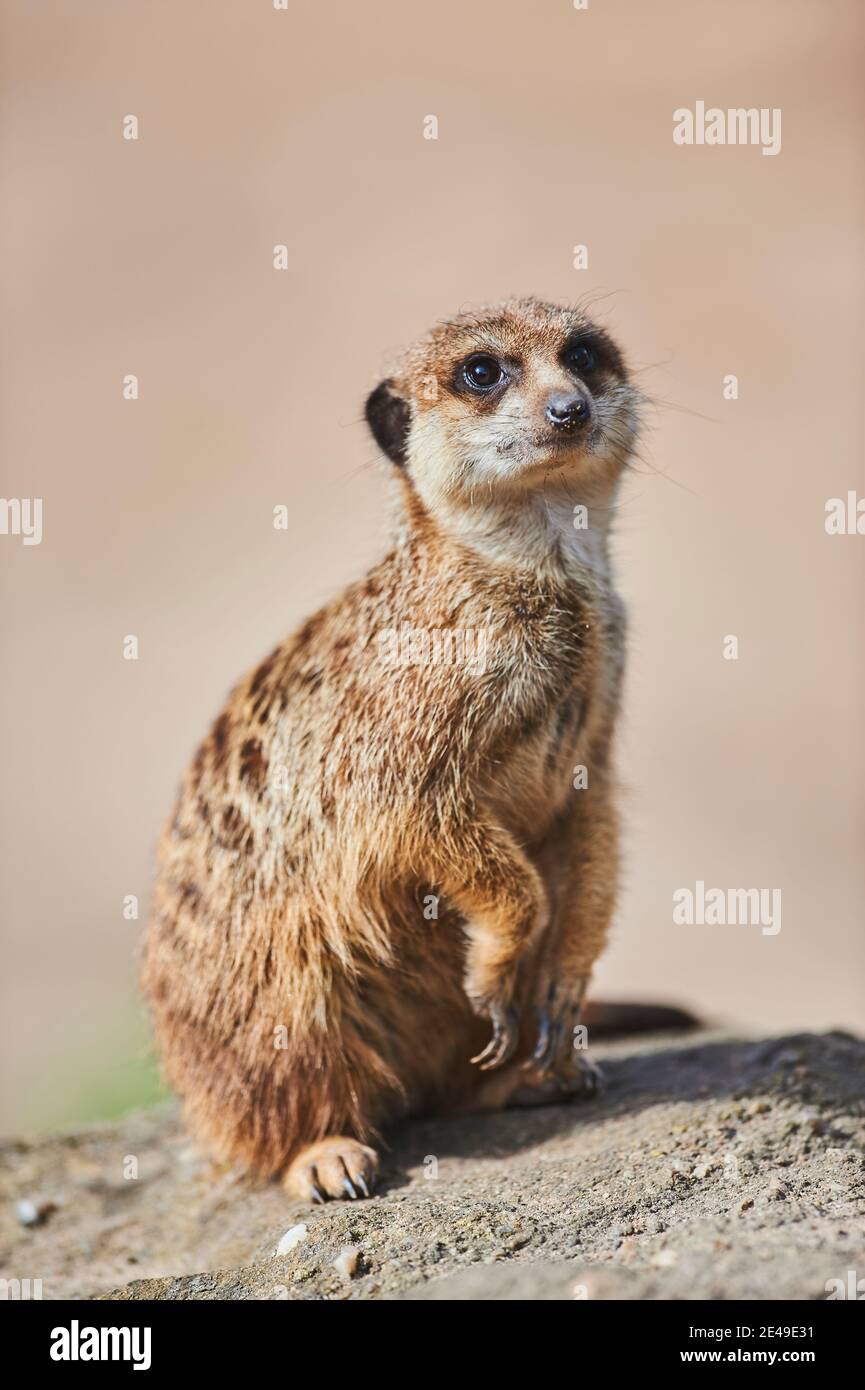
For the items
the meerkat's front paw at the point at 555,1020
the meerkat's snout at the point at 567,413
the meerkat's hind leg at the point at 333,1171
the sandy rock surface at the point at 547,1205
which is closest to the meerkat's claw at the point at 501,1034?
the meerkat's front paw at the point at 555,1020

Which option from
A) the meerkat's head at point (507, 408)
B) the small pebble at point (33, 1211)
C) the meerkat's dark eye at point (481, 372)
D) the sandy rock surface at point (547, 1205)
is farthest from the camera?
the small pebble at point (33, 1211)

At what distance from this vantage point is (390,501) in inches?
221

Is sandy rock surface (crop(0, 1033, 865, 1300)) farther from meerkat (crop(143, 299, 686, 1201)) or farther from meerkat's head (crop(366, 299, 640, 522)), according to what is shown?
meerkat's head (crop(366, 299, 640, 522))

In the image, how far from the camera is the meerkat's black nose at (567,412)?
477cm

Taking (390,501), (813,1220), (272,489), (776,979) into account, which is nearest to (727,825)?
(776,979)

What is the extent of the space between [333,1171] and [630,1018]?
225 centimetres

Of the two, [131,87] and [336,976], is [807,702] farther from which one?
[131,87]

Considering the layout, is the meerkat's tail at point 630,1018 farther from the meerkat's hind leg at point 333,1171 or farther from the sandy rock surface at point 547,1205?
the meerkat's hind leg at point 333,1171

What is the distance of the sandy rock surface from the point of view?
3777 millimetres

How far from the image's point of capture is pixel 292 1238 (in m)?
4.71

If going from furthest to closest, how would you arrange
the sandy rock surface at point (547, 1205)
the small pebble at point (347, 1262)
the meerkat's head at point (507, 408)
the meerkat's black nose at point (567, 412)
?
the meerkat's head at point (507, 408) < the meerkat's black nose at point (567, 412) < the small pebble at point (347, 1262) < the sandy rock surface at point (547, 1205)

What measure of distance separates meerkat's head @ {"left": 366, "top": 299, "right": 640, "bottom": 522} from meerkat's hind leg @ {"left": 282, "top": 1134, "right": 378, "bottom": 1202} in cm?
245

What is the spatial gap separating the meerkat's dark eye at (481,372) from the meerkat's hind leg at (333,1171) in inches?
113

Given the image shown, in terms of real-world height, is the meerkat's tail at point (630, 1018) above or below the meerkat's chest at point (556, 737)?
below
